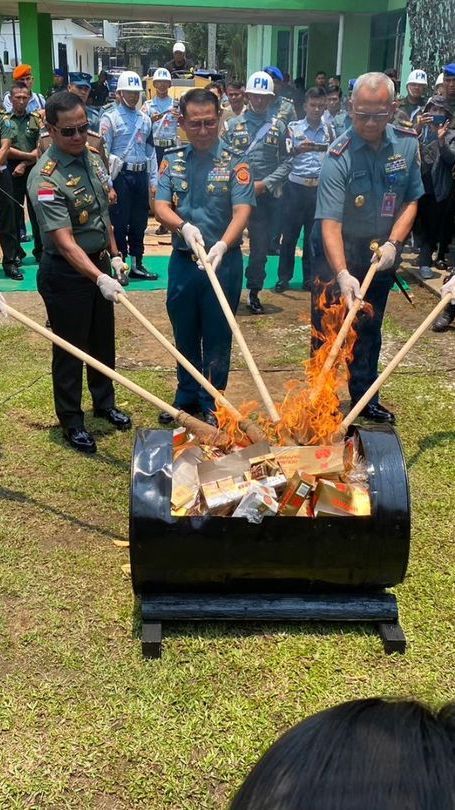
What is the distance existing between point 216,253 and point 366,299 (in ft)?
4.18

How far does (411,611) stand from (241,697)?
946 mm

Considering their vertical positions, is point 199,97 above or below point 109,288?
above

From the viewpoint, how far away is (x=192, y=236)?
4484 mm

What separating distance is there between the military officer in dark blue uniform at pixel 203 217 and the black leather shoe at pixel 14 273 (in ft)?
15.4

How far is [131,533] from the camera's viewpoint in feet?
9.85

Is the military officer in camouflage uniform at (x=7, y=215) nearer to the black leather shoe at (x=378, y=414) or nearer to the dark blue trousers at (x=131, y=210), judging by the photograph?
the dark blue trousers at (x=131, y=210)

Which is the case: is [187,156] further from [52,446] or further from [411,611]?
[411,611]

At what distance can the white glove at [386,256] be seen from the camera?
462 cm

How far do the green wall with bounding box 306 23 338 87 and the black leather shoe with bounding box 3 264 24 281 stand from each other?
17.3 meters

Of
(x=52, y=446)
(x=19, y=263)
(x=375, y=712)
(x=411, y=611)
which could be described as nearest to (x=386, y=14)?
(x=19, y=263)

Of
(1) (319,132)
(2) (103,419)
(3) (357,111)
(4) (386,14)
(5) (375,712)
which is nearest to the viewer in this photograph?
(5) (375,712)

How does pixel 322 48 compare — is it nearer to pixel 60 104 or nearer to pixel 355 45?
pixel 355 45

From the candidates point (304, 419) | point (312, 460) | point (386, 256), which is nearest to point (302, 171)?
point (386, 256)

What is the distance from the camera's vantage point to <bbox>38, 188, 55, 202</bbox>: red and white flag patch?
4328 mm
